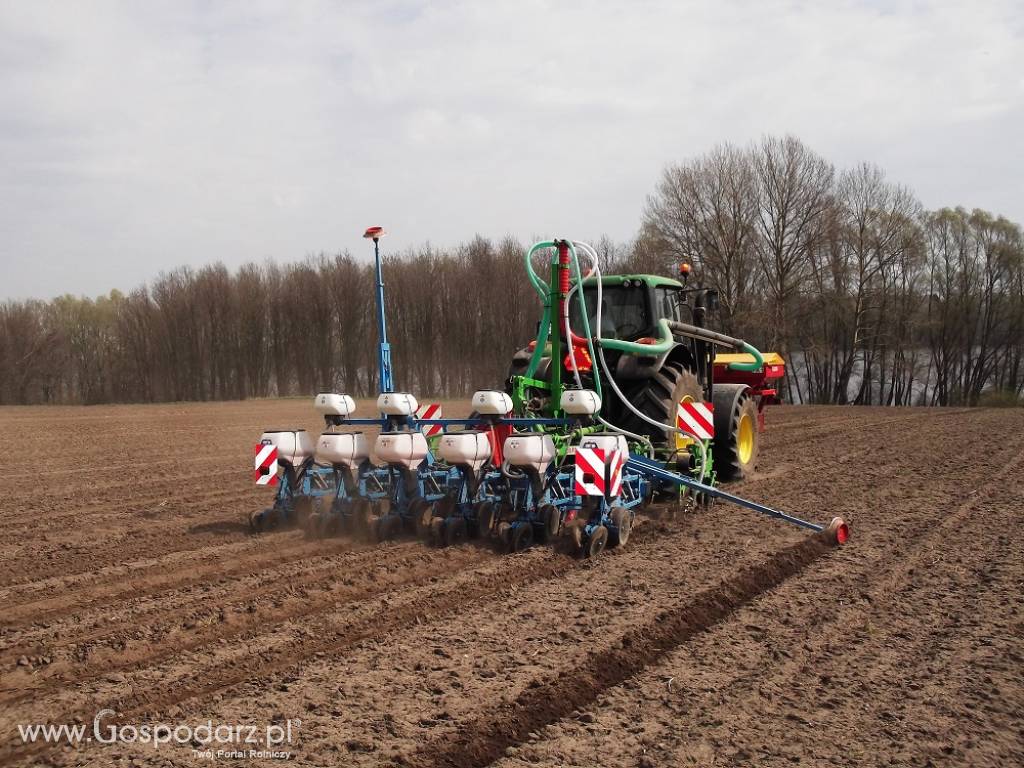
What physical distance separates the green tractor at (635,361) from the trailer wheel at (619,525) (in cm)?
125

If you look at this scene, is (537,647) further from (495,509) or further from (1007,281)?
(1007,281)

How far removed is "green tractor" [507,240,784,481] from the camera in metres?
7.30

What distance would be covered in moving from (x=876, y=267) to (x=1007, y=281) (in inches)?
302

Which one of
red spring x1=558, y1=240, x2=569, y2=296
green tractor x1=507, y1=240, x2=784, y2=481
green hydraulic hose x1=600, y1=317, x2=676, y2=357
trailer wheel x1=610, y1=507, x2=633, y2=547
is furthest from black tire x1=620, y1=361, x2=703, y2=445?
trailer wheel x1=610, y1=507, x2=633, y2=547

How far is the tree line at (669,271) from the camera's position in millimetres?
33938

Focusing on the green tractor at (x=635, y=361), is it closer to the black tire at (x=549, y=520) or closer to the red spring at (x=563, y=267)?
the red spring at (x=563, y=267)

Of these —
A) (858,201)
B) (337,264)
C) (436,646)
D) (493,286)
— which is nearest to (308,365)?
(337,264)

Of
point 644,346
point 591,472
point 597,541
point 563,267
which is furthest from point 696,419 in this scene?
point 597,541

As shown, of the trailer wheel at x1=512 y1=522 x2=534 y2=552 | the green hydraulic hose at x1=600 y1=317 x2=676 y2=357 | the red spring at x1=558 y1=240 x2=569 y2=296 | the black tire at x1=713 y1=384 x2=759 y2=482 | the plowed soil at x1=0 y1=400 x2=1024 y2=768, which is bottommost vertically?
the plowed soil at x1=0 y1=400 x2=1024 y2=768

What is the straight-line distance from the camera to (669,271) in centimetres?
3325

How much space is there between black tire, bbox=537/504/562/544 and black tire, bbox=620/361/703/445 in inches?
75.2

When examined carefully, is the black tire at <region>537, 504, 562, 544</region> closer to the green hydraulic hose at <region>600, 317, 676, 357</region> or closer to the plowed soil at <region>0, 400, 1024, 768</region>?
the plowed soil at <region>0, 400, 1024, 768</region>

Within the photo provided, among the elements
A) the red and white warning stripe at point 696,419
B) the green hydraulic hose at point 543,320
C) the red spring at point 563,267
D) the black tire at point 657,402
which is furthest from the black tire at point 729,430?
the red spring at point 563,267

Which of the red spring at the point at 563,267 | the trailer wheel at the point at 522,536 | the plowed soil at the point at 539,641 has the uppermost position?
the red spring at the point at 563,267
